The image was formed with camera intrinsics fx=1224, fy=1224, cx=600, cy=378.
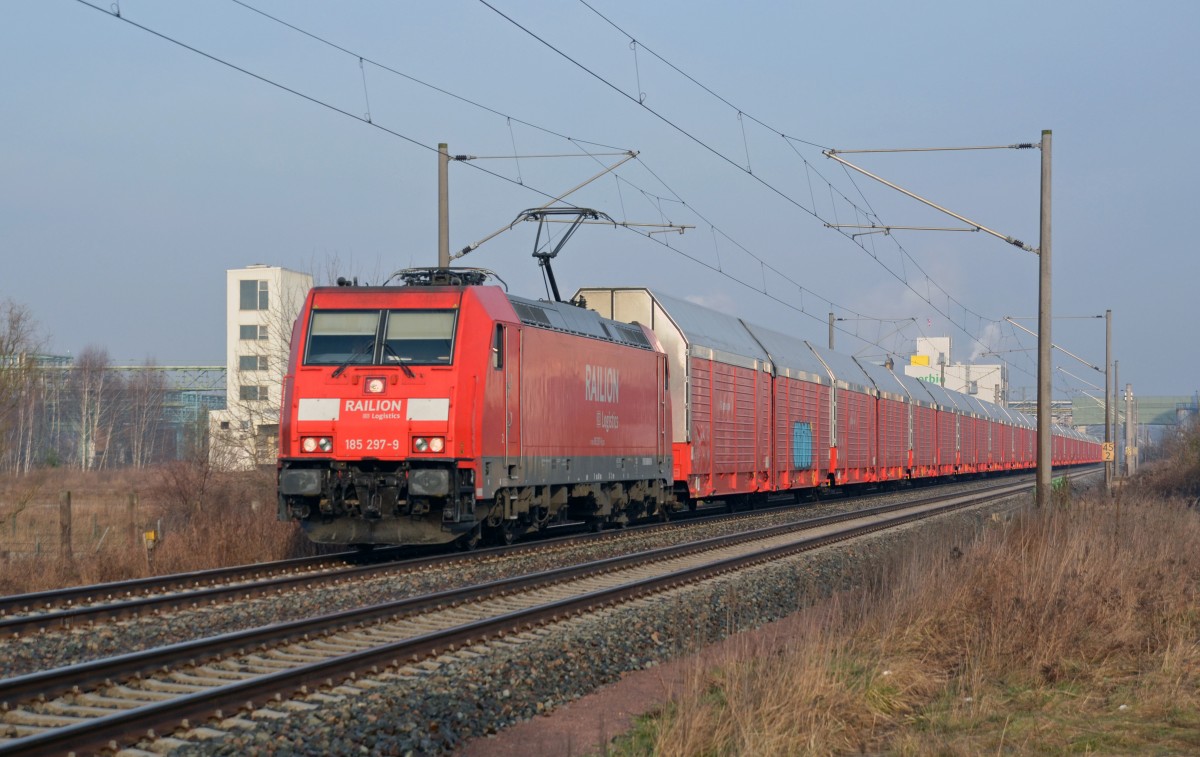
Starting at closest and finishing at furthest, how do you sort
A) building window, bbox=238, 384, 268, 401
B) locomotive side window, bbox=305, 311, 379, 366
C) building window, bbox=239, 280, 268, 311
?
locomotive side window, bbox=305, 311, 379, 366
building window, bbox=238, 384, 268, 401
building window, bbox=239, 280, 268, 311

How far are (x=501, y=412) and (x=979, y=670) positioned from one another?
8997mm

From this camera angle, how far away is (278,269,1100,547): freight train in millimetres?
15672

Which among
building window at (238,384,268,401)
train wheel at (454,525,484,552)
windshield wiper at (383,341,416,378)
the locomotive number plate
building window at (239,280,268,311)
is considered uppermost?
building window at (239,280,268,311)

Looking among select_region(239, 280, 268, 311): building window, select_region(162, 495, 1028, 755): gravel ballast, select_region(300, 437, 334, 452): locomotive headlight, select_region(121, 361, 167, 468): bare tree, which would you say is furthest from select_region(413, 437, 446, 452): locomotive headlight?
select_region(121, 361, 167, 468): bare tree

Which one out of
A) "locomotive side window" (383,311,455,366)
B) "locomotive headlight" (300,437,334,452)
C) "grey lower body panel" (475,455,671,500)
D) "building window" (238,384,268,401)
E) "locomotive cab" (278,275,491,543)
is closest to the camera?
"locomotive cab" (278,275,491,543)

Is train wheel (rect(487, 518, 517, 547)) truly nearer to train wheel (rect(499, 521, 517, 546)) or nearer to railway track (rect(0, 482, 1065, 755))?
train wheel (rect(499, 521, 517, 546))

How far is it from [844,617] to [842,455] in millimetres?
25028

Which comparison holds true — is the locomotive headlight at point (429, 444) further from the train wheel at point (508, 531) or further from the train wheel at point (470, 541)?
the train wheel at point (508, 531)

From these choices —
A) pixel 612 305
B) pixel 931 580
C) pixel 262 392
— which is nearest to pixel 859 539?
pixel 612 305

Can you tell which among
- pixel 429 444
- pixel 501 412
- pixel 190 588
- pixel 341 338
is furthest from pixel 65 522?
pixel 501 412

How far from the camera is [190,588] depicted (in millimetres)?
13594

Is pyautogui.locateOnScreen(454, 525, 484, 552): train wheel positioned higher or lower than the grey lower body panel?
Result: lower

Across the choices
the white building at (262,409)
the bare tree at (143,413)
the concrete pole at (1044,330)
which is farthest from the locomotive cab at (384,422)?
the bare tree at (143,413)

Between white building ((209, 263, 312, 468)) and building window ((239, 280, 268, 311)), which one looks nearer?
white building ((209, 263, 312, 468))
